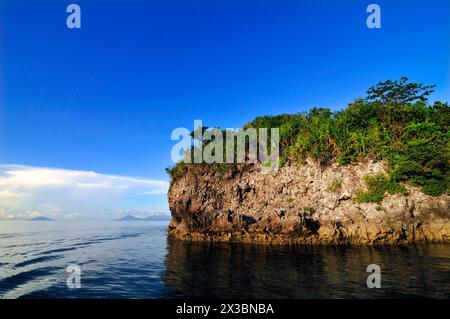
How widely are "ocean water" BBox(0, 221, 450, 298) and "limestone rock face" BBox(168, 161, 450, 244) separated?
329 centimetres

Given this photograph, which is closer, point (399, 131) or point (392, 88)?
point (399, 131)

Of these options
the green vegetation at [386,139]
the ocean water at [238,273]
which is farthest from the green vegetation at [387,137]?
the ocean water at [238,273]

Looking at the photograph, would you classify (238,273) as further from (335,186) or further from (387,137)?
(387,137)

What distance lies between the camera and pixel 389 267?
19.3 m

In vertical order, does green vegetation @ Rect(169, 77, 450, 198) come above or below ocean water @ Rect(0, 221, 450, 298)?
above

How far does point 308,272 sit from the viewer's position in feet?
61.4

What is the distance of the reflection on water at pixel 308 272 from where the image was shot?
14.6m

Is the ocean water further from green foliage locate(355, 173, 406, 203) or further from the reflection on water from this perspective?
green foliage locate(355, 173, 406, 203)

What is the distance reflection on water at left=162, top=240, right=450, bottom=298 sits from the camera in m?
14.6

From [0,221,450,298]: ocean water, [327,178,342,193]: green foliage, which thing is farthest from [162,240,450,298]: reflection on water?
[327,178,342,193]: green foliage
